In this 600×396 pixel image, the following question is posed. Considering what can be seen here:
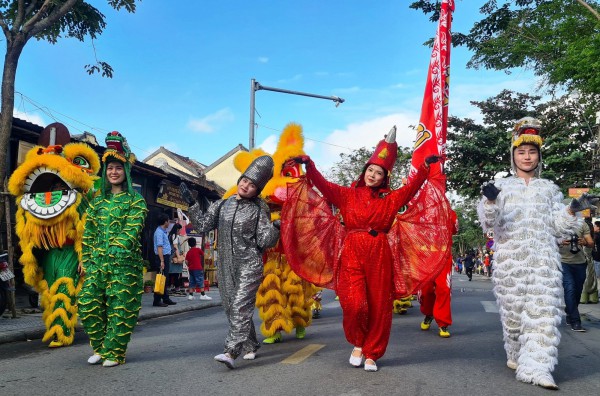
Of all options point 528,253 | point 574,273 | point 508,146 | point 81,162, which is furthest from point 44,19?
point 508,146

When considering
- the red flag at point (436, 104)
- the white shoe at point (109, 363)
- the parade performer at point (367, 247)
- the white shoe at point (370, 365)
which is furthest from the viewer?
the red flag at point (436, 104)

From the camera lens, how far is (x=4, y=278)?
24.9 feet

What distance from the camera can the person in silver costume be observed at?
4.89m

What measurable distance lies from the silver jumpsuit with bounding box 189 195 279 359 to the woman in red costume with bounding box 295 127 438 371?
659 millimetres

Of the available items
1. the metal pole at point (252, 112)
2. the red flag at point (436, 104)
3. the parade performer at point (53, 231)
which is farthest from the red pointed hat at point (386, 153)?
the metal pole at point (252, 112)

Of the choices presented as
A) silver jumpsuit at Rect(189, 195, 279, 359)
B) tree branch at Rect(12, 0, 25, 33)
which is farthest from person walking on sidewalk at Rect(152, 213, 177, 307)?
silver jumpsuit at Rect(189, 195, 279, 359)

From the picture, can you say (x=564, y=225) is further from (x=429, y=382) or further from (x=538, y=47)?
(x=538, y=47)

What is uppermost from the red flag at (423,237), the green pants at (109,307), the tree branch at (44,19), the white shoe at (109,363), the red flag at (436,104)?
the tree branch at (44,19)

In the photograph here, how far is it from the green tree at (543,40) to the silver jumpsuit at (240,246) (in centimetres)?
1021

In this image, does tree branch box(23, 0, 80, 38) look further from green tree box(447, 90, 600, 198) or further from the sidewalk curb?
green tree box(447, 90, 600, 198)

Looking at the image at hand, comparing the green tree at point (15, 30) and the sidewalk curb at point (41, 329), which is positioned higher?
the green tree at point (15, 30)

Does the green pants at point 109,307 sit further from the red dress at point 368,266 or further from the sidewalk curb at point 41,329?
the sidewalk curb at point 41,329

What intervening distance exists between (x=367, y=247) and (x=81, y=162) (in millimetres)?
3801

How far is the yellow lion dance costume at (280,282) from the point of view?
581 centimetres
